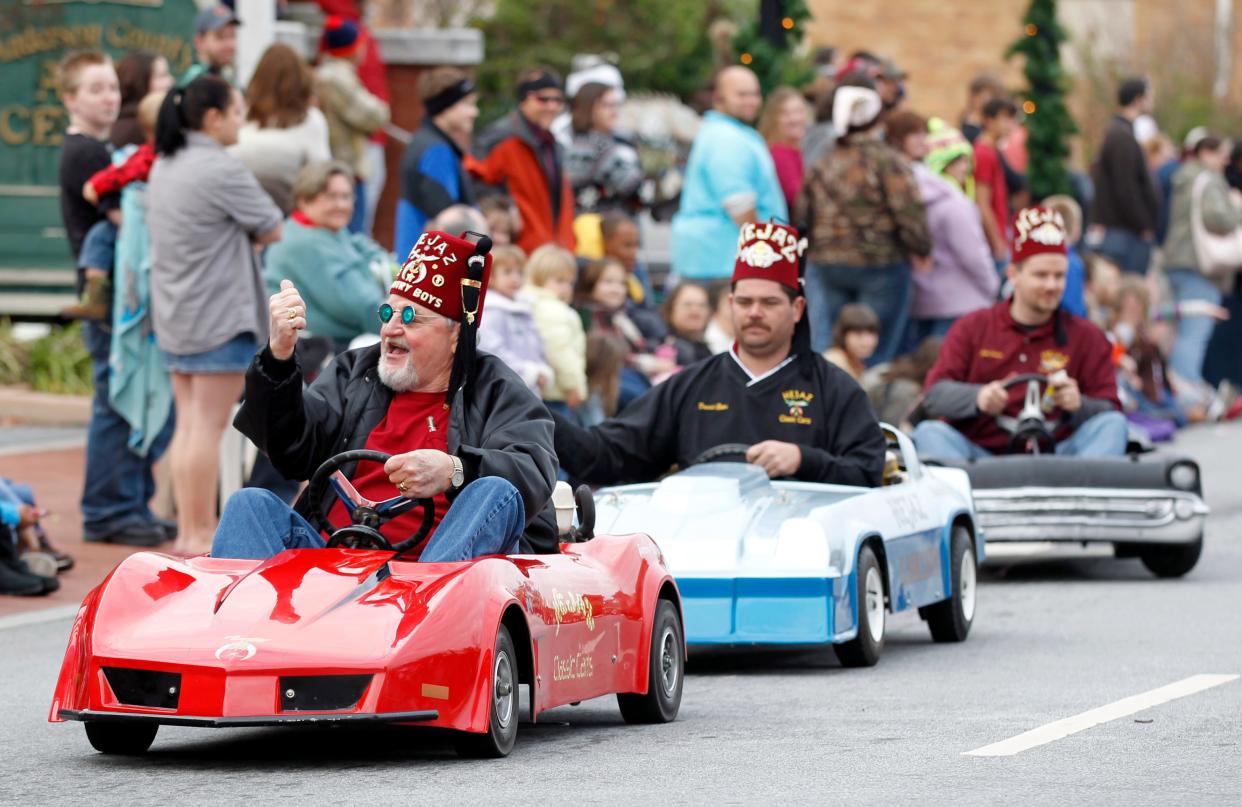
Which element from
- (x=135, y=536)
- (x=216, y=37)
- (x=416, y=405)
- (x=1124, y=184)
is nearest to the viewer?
(x=416, y=405)

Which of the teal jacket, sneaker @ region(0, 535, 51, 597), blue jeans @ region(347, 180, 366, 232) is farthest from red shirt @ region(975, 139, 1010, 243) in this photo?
sneaker @ region(0, 535, 51, 597)

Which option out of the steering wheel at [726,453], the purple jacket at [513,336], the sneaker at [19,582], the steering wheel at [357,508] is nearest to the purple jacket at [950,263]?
the purple jacket at [513,336]

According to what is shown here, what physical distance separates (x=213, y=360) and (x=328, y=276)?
100 cm

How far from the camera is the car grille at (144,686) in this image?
721 centimetres

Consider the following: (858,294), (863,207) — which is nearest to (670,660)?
(863,207)

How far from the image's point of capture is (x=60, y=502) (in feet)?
49.6

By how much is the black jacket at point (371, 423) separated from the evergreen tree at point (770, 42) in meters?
13.2

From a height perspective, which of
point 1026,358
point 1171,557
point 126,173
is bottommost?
point 1171,557

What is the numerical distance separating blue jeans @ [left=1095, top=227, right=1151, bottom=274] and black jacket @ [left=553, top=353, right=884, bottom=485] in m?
13.9

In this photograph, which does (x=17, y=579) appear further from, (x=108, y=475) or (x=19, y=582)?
(x=108, y=475)

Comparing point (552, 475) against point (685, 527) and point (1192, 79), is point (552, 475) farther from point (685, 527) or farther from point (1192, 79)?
point (1192, 79)

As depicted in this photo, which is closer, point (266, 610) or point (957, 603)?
point (266, 610)

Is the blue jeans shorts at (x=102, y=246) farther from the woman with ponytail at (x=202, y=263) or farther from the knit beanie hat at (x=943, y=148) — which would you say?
the knit beanie hat at (x=943, y=148)

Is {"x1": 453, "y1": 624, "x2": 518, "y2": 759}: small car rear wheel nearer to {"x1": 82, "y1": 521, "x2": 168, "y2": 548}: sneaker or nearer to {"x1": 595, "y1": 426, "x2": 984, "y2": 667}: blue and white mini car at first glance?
{"x1": 595, "y1": 426, "x2": 984, "y2": 667}: blue and white mini car
